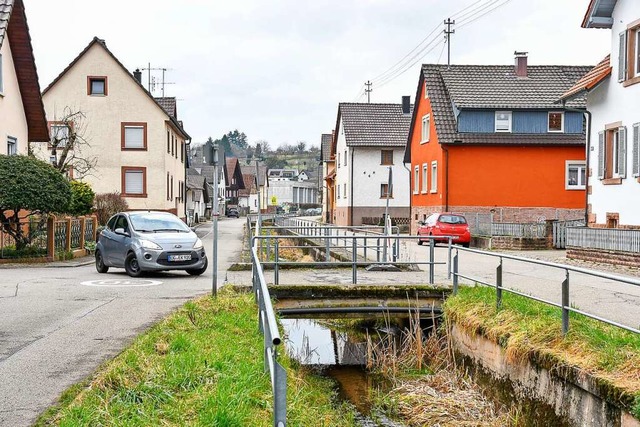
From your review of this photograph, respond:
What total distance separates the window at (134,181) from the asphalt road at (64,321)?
26244 millimetres

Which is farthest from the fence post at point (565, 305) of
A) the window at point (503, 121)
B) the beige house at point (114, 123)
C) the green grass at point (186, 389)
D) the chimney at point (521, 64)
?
the beige house at point (114, 123)

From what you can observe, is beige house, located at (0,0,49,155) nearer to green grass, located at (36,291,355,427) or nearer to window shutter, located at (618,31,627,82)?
window shutter, located at (618,31,627,82)

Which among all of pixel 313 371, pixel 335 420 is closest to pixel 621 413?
pixel 335 420

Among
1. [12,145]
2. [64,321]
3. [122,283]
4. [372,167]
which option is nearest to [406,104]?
[372,167]

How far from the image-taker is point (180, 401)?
19.9 feet

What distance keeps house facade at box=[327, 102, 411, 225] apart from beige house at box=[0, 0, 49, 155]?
30749 millimetres

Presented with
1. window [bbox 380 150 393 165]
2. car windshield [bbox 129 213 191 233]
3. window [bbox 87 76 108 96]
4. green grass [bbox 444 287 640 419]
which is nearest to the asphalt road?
car windshield [bbox 129 213 191 233]

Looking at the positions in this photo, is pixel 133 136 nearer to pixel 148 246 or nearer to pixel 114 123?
pixel 114 123

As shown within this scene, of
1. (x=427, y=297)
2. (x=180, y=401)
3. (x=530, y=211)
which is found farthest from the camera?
(x=530, y=211)

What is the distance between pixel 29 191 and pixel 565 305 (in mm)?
16938

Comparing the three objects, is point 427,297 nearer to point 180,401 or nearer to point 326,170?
point 180,401

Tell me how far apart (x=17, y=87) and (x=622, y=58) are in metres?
21.7

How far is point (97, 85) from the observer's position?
45.2 meters

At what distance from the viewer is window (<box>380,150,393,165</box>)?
197 feet
